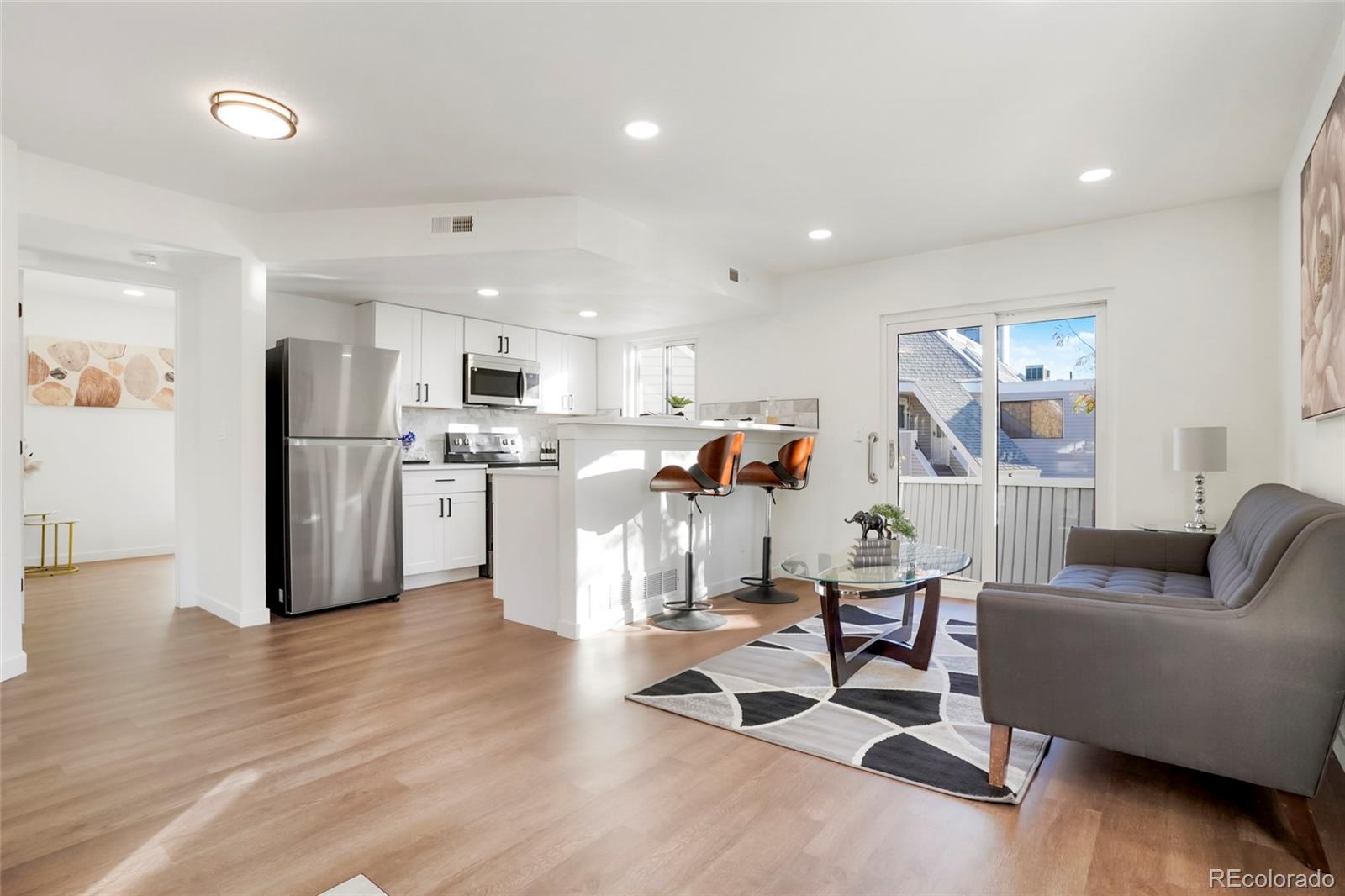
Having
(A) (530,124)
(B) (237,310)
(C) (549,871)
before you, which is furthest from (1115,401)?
(B) (237,310)

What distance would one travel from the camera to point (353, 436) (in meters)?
4.58

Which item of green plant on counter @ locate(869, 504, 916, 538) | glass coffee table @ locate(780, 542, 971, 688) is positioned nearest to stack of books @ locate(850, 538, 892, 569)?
glass coffee table @ locate(780, 542, 971, 688)

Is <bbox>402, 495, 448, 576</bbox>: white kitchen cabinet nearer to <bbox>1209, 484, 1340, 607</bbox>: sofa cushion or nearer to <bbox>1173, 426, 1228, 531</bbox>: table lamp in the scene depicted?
<bbox>1209, 484, 1340, 607</bbox>: sofa cushion

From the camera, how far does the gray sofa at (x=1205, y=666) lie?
167 cm

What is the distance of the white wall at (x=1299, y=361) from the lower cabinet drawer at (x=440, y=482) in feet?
16.3

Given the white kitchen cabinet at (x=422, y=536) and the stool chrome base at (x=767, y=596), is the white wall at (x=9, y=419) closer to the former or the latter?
the white kitchen cabinet at (x=422, y=536)

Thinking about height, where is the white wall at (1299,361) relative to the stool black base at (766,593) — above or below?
above

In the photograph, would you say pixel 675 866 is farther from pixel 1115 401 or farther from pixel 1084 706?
pixel 1115 401

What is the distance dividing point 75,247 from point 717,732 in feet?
14.1

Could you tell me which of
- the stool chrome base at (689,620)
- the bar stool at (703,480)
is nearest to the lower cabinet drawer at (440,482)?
the bar stool at (703,480)

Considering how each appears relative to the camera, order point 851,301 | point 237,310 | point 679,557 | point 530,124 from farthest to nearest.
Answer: point 851,301 < point 679,557 < point 237,310 < point 530,124

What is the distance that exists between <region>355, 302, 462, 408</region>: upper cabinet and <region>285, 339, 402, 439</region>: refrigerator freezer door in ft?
1.78

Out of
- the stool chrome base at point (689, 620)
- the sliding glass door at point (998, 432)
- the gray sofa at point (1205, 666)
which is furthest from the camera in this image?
the sliding glass door at point (998, 432)

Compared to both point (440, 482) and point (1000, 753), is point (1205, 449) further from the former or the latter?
point (440, 482)
